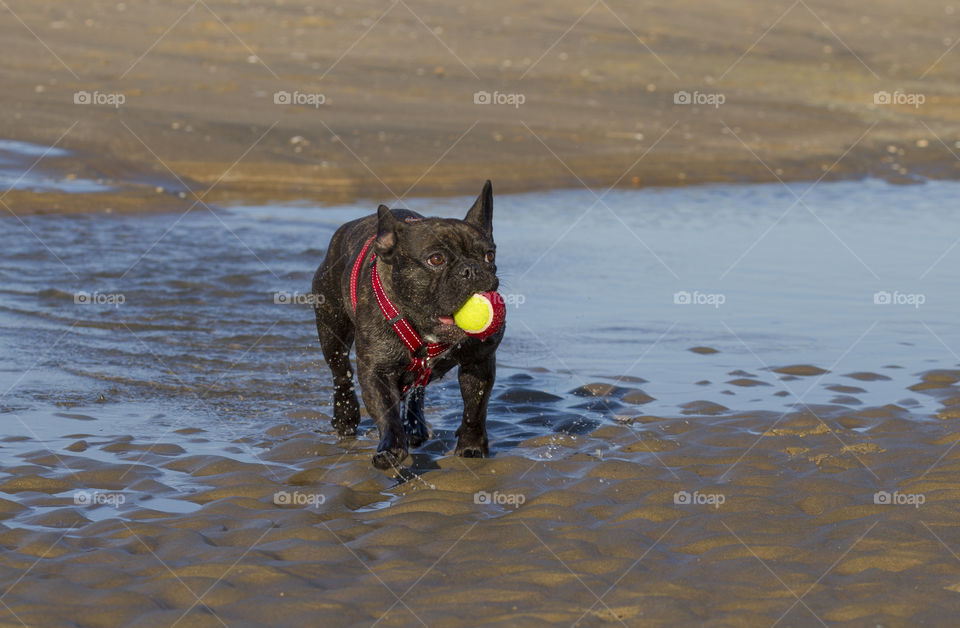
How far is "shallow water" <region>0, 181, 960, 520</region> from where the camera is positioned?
896cm

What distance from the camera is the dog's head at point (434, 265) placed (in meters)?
7.14

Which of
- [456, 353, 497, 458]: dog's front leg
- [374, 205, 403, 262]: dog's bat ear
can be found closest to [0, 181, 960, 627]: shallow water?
[456, 353, 497, 458]: dog's front leg

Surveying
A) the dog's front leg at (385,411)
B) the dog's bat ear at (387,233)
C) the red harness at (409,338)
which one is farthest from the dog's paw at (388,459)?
the dog's bat ear at (387,233)

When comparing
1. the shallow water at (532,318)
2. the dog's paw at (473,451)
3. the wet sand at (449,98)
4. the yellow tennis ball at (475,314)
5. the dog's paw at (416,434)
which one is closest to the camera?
the yellow tennis ball at (475,314)

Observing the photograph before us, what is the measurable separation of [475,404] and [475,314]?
867 mm

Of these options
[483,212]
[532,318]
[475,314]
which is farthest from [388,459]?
→ [532,318]

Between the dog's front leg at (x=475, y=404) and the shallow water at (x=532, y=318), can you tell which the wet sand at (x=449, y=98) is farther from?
the dog's front leg at (x=475, y=404)

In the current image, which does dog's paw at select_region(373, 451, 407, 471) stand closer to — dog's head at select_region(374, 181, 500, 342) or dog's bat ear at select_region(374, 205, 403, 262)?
dog's head at select_region(374, 181, 500, 342)

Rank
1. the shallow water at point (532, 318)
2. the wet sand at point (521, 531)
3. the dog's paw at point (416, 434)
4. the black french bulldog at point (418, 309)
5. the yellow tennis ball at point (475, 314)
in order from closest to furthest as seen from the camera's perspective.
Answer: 1. the wet sand at point (521, 531)
2. the yellow tennis ball at point (475, 314)
3. the black french bulldog at point (418, 309)
4. the dog's paw at point (416, 434)
5. the shallow water at point (532, 318)

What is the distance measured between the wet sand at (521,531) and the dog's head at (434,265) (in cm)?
100

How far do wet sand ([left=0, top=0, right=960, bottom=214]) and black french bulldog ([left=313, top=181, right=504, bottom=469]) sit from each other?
9820 millimetres

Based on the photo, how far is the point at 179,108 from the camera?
2111cm

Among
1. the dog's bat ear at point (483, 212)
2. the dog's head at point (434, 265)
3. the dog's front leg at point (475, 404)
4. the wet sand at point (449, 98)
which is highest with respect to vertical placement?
the wet sand at point (449, 98)

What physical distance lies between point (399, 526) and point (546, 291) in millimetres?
6654
